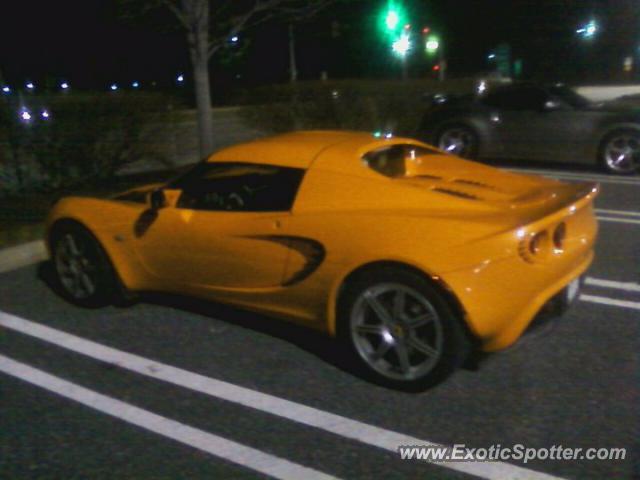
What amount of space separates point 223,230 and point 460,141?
8.44 m

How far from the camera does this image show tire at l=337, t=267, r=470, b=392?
150 inches

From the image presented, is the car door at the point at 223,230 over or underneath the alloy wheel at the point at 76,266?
over

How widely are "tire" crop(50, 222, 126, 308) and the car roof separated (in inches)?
44.2

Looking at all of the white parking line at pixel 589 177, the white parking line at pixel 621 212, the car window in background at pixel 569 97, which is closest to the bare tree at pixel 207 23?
the car window in background at pixel 569 97

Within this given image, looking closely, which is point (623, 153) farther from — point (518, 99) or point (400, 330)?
point (400, 330)

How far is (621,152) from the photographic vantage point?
10891 millimetres

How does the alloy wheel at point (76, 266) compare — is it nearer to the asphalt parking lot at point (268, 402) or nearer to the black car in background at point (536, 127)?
the asphalt parking lot at point (268, 402)

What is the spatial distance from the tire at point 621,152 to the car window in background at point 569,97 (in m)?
0.72

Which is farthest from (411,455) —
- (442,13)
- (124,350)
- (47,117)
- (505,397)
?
(442,13)

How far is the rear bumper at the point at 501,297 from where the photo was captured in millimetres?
3689

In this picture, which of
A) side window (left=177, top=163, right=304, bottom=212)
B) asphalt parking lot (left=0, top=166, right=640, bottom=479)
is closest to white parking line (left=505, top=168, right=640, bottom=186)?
asphalt parking lot (left=0, top=166, right=640, bottom=479)

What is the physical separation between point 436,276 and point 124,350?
2.10 meters

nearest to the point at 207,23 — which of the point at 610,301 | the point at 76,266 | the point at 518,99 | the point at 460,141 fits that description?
the point at 460,141

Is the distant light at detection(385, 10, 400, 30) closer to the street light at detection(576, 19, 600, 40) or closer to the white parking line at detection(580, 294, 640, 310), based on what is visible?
the white parking line at detection(580, 294, 640, 310)
